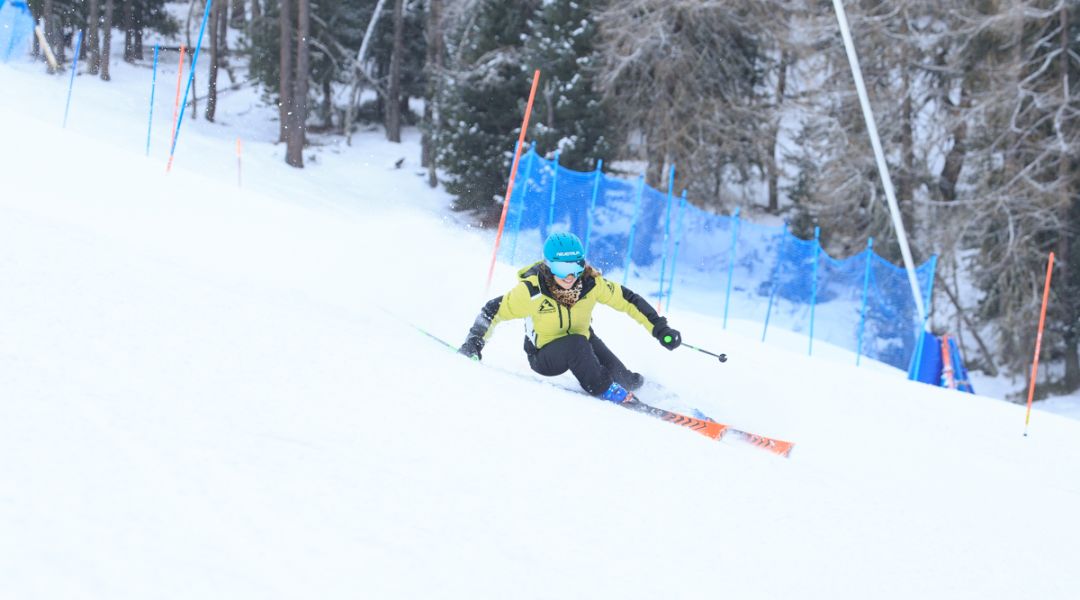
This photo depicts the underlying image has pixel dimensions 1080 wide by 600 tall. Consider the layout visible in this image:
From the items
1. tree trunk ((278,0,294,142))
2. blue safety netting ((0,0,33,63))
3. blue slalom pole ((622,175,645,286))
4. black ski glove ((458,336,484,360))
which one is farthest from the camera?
tree trunk ((278,0,294,142))

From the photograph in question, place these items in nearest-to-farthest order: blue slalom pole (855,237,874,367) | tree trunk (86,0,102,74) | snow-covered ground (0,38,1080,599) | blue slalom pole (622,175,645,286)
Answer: snow-covered ground (0,38,1080,599) → blue slalom pole (855,237,874,367) → blue slalom pole (622,175,645,286) → tree trunk (86,0,102,74)

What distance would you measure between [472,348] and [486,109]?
17.3 meters

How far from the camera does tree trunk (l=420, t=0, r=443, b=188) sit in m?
26.5

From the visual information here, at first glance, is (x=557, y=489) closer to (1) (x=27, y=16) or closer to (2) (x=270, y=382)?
(2) (x=270, y=382)

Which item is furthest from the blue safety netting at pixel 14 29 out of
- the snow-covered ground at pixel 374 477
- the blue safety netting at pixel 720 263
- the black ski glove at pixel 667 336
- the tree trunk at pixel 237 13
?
the black ski glove at pixel 667 336

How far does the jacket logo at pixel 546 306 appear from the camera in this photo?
250 inches

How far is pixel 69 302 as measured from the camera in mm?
4176

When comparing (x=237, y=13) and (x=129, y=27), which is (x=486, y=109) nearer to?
(x=129, y=27)

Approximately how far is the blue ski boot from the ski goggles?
854 millimetres

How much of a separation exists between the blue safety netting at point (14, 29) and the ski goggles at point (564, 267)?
2373 centimetres

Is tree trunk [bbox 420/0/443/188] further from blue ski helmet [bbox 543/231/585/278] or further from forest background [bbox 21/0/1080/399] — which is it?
blue ski helmet [bbox 543/231/585/278]

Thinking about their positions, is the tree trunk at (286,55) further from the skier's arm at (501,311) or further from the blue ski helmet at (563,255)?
the blue ski helmet at (563,255)

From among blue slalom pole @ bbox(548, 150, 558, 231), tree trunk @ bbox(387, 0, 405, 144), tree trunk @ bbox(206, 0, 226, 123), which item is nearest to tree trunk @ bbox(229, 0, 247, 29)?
tree trunk @ bbox(206, 0, 226, 123)

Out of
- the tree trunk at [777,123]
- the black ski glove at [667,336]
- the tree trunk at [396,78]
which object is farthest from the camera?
the tree trunk at [396,78]
